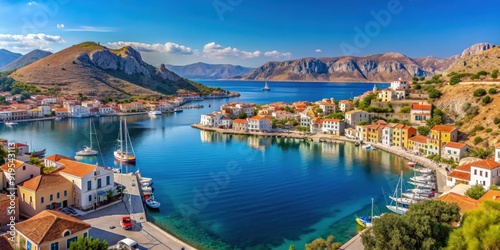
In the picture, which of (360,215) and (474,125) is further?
(474,125)

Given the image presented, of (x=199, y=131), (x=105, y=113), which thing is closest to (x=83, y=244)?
(x=199, y=131)

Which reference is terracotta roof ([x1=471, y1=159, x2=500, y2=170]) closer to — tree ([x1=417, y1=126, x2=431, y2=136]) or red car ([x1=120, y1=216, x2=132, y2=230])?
tree ([x1=417, y1=126, x2=431, y2=136])

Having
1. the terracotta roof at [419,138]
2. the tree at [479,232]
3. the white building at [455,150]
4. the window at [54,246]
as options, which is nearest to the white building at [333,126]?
the terracotta roof at [419,138]

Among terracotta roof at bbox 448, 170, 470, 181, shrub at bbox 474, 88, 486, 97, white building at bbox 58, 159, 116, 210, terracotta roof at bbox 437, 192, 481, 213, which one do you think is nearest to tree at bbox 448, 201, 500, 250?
terracotta roof at bbox 437, 192, 481, 213

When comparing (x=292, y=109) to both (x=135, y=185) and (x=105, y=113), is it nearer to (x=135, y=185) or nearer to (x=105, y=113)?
(x=105, y=113)

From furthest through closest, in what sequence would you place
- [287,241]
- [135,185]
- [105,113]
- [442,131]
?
[105,113]
[442,131]
[135,185]
[287,241]

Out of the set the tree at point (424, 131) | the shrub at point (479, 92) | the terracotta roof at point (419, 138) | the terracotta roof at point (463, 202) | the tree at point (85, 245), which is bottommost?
the tree at point (85, 245)

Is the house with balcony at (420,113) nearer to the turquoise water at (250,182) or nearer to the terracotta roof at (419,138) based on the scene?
the terracotta roof at (419,138)

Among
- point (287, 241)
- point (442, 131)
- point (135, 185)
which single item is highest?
point (442, 131)
